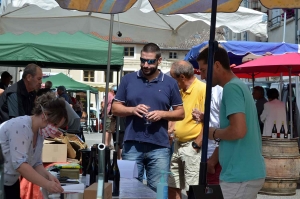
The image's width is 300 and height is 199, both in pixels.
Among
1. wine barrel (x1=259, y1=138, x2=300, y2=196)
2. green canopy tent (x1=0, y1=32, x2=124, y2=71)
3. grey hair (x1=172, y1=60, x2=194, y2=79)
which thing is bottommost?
wine barrel (x1=259, y1=138, x2=300, y2=196)

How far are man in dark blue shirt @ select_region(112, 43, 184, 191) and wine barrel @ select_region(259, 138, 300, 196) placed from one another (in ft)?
14.2

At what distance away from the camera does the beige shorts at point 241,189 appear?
3.81m

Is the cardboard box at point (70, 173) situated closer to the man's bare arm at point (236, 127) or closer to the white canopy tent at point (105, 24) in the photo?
the man's bare arm at point (236, 127)

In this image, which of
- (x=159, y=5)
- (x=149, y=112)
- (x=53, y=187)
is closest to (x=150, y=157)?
(x=149, y=112)

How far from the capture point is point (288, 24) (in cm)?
2497

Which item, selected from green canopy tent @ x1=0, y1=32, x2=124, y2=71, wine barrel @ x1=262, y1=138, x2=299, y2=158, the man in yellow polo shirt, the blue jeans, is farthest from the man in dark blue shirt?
wine barrel @ x1=262, y1=138, x2=299, y2=158

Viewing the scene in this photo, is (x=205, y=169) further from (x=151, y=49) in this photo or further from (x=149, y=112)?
(x=151, y=49)

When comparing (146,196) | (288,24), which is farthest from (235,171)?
(288,24)

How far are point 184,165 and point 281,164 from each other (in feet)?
12.3

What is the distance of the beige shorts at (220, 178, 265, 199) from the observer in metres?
3.81

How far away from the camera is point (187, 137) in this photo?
6102 millimetres

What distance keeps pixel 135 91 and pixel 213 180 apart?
1175 millimetres

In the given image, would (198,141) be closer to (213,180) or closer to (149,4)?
(213,180)

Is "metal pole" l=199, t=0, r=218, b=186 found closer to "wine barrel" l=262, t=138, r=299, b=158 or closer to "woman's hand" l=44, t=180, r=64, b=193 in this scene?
"woman's hand" l=44, t=180, r=64, b=193
